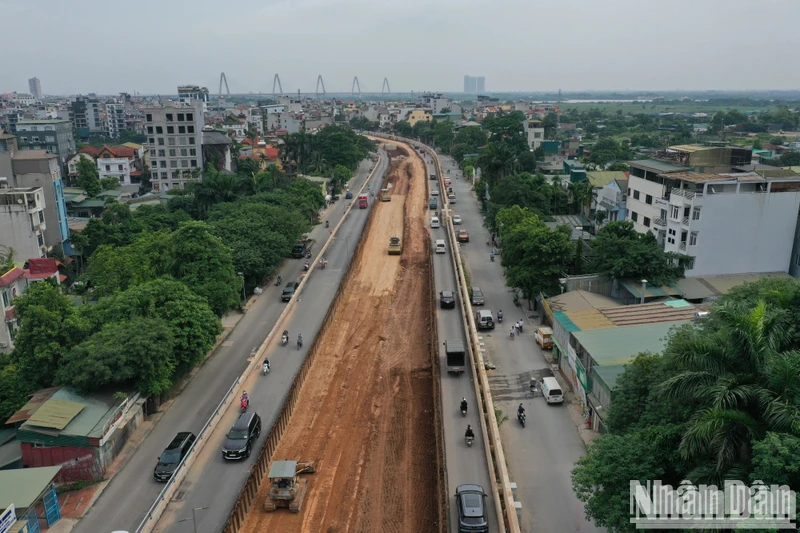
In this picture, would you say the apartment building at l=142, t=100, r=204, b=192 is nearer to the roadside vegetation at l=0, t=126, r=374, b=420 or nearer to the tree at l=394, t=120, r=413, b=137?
the roadside vegetation at l=0, t=126, r=374, b=420

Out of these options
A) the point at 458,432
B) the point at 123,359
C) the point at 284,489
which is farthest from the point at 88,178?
the point at 458,432

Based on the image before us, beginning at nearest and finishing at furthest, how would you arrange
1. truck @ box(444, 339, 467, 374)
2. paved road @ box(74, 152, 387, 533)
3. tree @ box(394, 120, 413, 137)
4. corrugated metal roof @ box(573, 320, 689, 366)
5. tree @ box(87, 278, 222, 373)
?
paved road @ box(74, 152, 387, 533)
corrugated metal roof @ box(573, 320, 689, 366)
tree @ box(87, 278, 222, 373)
truck @ box(444, 339, 467, 374)
tree @ box(394, 120, 413, 137)

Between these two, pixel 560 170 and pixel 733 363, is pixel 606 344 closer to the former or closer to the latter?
pixel 733 363

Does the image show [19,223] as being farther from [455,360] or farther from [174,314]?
[455,360]

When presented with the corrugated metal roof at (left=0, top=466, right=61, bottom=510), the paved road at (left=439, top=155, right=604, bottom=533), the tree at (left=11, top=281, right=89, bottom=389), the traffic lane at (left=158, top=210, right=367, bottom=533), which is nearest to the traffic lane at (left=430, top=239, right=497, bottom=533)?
the paved road at (left=439, top=155, right=604, bottom=533)

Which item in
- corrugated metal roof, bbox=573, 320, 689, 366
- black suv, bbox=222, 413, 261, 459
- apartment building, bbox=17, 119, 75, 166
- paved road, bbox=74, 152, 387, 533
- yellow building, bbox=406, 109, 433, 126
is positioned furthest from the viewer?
yellow building, bbox=406, 109, 433, 126
